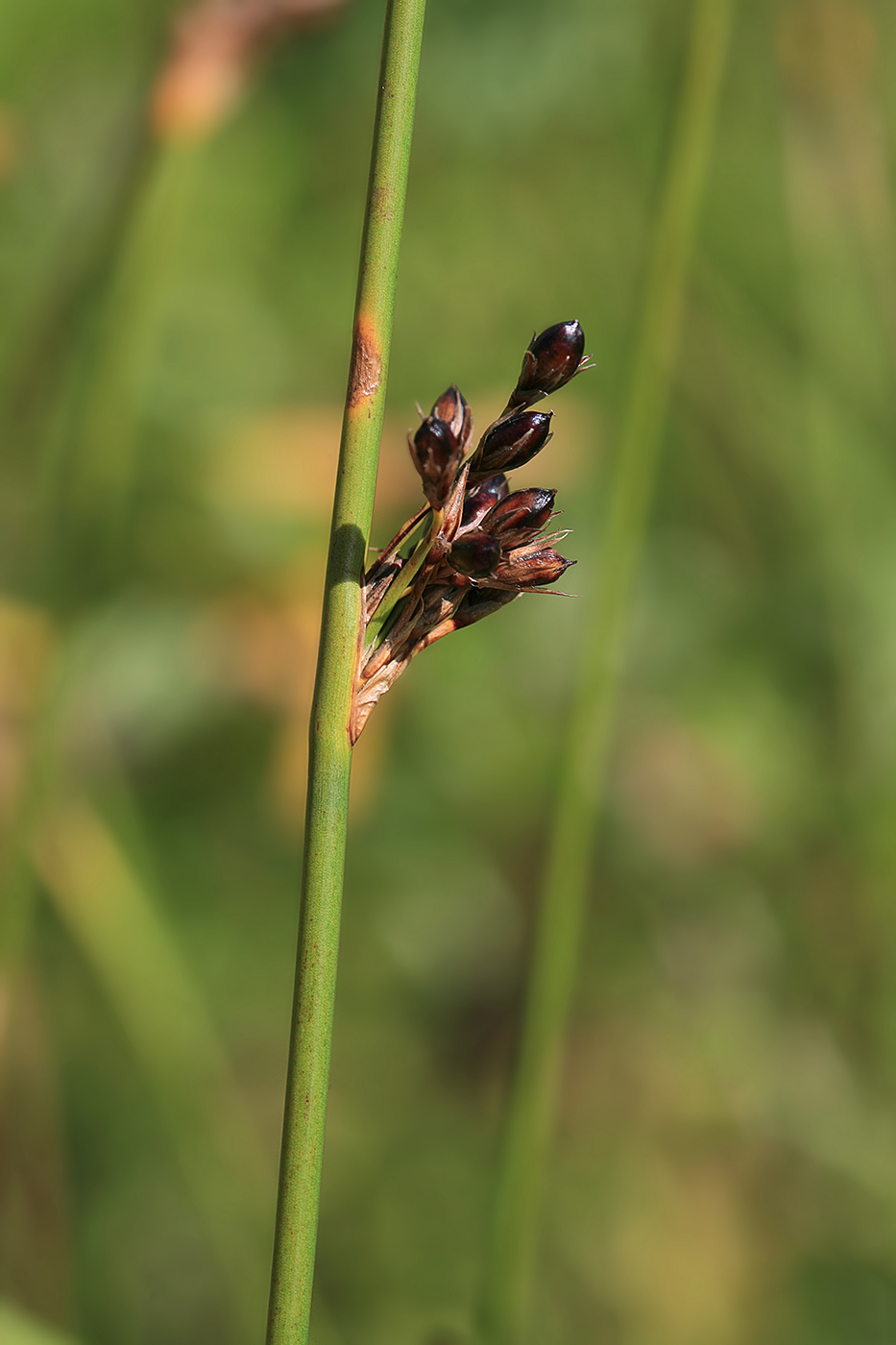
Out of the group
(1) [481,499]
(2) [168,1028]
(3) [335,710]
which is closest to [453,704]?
(2) [168,1028]

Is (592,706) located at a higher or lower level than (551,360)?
lower

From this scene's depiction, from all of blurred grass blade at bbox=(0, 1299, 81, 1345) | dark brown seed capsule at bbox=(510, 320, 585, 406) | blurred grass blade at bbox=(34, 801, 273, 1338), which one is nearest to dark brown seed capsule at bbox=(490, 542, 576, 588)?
dark brown seed capsule at bbox=(510, 320, 585, 406)

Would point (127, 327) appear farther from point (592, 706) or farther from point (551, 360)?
point (551, 360)

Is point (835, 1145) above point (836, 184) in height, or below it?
below

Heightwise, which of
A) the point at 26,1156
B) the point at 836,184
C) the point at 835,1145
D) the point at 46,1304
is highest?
the point at 836,184

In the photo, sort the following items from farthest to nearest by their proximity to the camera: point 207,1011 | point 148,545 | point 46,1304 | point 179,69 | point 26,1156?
point 148,545, point 207,1011, point 26,1156, point 46,1304, point 179,69

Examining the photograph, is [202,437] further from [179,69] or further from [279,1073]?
[279,1073]


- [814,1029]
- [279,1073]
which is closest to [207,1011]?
[279,1073]
